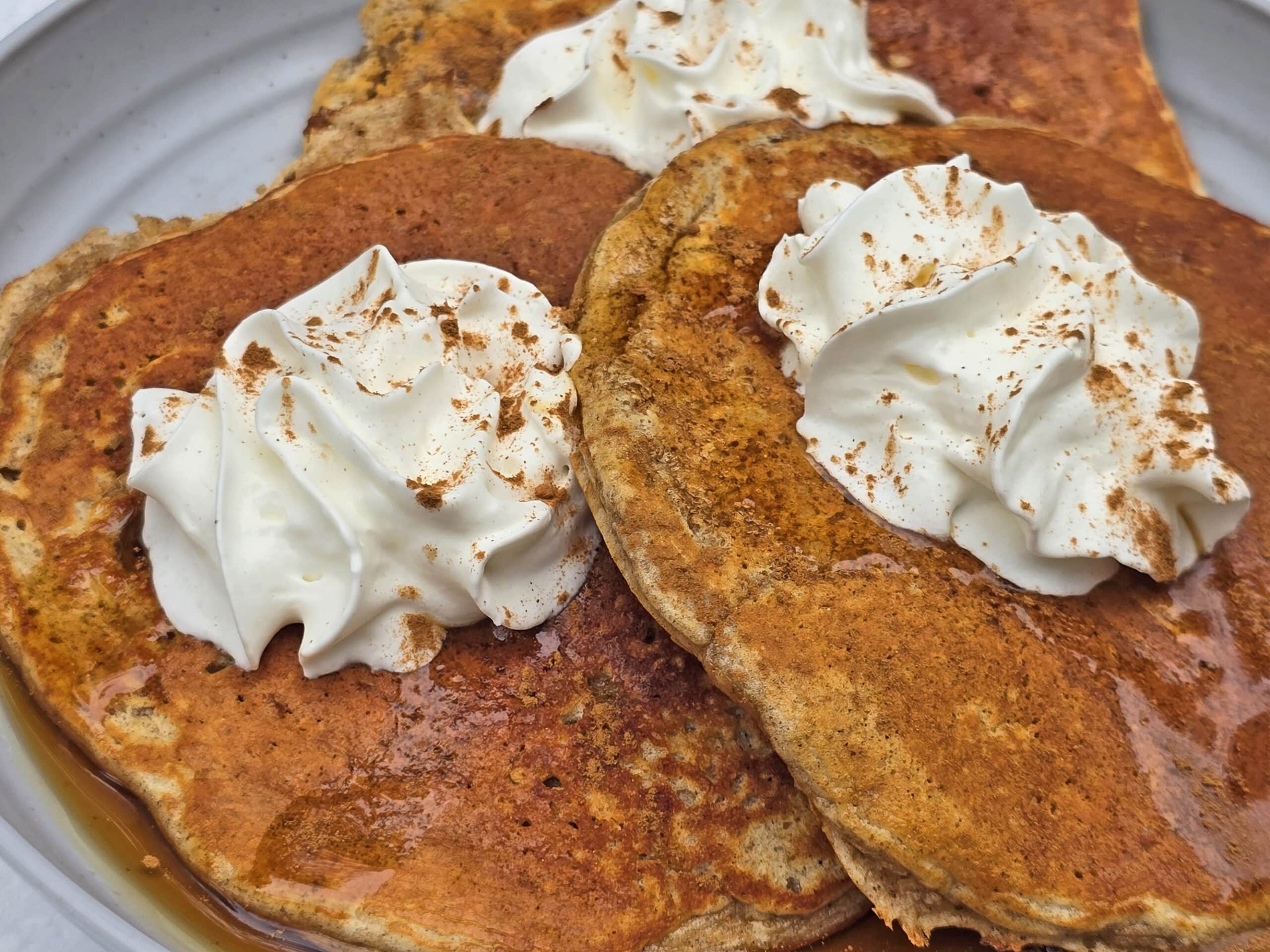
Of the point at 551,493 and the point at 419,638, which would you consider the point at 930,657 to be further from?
the point at 419,638

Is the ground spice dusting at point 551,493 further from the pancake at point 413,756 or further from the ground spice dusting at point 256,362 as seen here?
the ground spice dusting at point 256,362

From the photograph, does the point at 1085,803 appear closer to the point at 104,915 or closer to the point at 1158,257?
the point at 1158,257

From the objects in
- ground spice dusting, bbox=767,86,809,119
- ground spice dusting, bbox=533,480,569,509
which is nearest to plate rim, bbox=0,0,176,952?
ground spice dusting, bbox=533,480,569,509

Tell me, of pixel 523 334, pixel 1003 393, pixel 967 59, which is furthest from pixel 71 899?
pixel 967 59

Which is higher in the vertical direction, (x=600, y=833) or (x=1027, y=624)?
(x=1027, y=624)

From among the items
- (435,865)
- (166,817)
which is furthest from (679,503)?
(166,817)

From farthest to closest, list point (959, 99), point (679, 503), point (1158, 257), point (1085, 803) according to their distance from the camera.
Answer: point (959, 99)
point (1158, 257)
point (679, 503)
point (1085, 803)

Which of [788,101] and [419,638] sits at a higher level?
[788,101]
